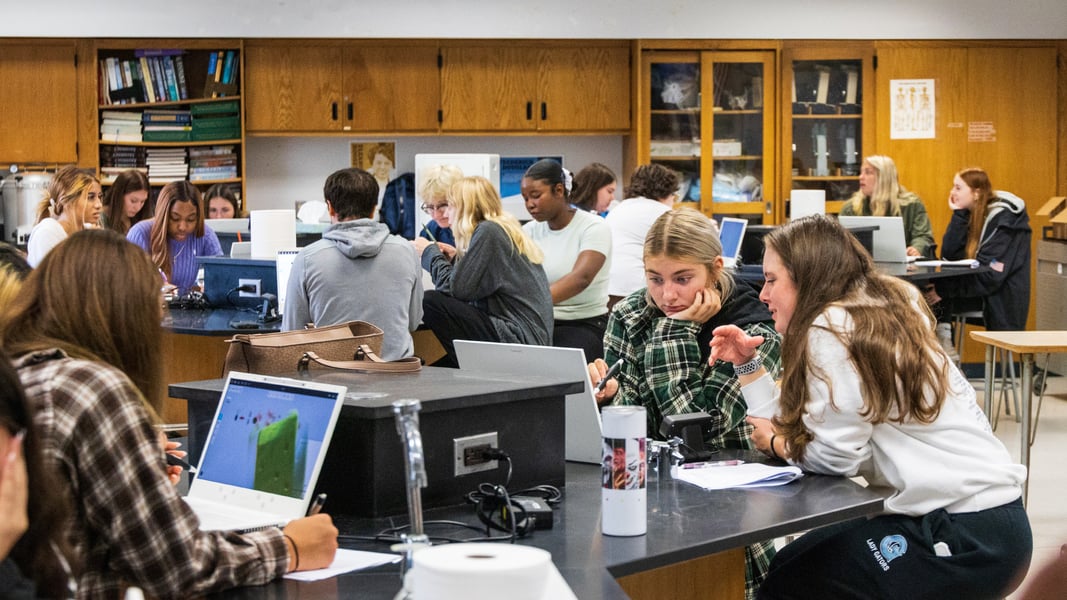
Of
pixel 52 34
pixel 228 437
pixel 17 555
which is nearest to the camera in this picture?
pixel 17 555

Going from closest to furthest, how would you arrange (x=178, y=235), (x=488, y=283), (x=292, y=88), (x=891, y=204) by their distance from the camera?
(x=488, y=283) → (x=178, y=235) → (x=891, y=204) → (x=292, y=88)

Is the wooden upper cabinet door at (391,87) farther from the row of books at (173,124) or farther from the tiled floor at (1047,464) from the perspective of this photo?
the tiled floor at (1047,464)

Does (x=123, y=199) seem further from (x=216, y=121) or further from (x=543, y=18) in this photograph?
(x=543, y=18)

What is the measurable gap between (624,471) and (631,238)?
4057 mm

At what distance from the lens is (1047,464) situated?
228 inches

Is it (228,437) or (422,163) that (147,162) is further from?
(228,437)

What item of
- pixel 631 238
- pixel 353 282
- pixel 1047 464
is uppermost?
pixel 631 238

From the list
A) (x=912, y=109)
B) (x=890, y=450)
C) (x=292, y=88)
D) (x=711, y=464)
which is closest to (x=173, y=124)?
(x=292, y=88)

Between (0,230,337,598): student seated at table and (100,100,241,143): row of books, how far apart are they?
250 inches

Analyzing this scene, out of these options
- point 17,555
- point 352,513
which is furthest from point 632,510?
point 17,555

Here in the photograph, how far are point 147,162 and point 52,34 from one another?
971 mm

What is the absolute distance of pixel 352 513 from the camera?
7.13ft

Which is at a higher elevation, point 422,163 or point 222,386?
point 422,163

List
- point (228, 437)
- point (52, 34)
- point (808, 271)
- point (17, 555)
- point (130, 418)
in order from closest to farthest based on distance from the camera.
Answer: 1. point (17, 555)
2. point (130, 418)
3. point (228, 437)
4. point (808, 271)
5. point (52, 34)
